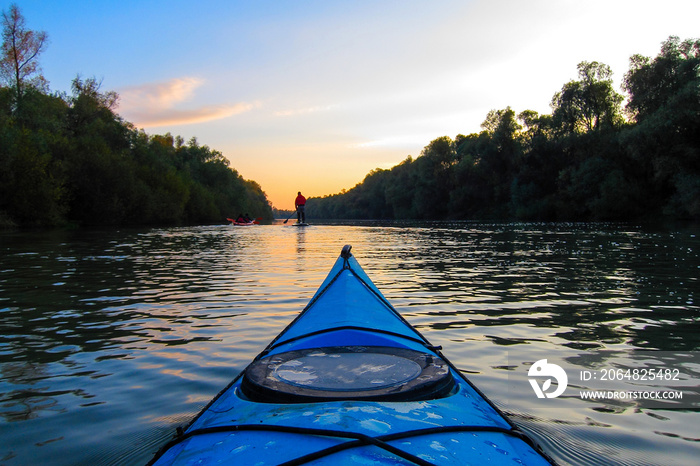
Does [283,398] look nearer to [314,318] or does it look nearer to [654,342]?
[314,318]

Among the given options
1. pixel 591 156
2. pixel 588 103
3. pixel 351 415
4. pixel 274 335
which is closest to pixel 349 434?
pixel 351 415

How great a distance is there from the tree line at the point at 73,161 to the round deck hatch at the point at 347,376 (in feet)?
110

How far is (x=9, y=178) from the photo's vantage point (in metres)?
30.3

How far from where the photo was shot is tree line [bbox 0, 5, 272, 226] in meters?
31.2

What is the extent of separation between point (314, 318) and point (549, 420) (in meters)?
1.81

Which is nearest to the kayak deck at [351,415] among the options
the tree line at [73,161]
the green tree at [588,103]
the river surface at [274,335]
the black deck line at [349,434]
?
the black deck line at [349,434]

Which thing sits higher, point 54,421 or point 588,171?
point 588,171

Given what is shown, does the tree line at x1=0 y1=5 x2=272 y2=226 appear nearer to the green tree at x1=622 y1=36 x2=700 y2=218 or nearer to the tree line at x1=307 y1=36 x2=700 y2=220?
the tree line at x1=307 y1=36 x2=700 y2=220

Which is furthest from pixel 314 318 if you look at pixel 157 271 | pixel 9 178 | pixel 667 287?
pixel 9 178

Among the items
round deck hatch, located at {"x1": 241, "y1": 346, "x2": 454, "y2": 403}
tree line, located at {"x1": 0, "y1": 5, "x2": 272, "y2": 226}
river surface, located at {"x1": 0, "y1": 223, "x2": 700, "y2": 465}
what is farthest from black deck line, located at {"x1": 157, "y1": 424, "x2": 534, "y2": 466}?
tree line, located at {"x1": 0, "y1": 5, "x2": 272, "y2": 226}

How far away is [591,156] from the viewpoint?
44469 millimetres

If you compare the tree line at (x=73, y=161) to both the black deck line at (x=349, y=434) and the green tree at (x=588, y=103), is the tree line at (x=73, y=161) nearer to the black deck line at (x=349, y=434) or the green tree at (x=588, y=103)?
the black deck line at (x=349, y=434)

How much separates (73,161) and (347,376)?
43.4 metres

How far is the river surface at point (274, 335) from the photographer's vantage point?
3.00 metres
